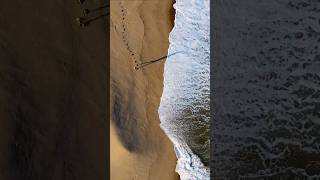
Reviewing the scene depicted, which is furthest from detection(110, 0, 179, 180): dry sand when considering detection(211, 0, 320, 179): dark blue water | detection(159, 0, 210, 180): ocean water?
detection(211, 0, 320, 179): dark blue water

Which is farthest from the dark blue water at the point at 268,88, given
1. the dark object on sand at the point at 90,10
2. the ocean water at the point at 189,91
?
the dark object on sand at the point at 90,10

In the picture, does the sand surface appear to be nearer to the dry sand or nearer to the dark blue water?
the dry sand

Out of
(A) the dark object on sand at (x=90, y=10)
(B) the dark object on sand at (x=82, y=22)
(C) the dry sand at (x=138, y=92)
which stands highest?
(A) the dark object on sand at (x=90, y=10)

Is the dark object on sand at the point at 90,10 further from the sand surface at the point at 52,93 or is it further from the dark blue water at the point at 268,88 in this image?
the dark blue water at the point at 268,88

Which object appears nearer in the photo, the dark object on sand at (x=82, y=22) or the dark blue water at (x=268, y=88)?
the dark blue water at (x=268, y=88)

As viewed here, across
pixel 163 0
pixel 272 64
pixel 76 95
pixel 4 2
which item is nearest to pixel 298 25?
pixel 272 64

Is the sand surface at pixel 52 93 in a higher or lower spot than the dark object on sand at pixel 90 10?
lower

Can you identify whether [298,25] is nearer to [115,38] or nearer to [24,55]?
[115,38]
